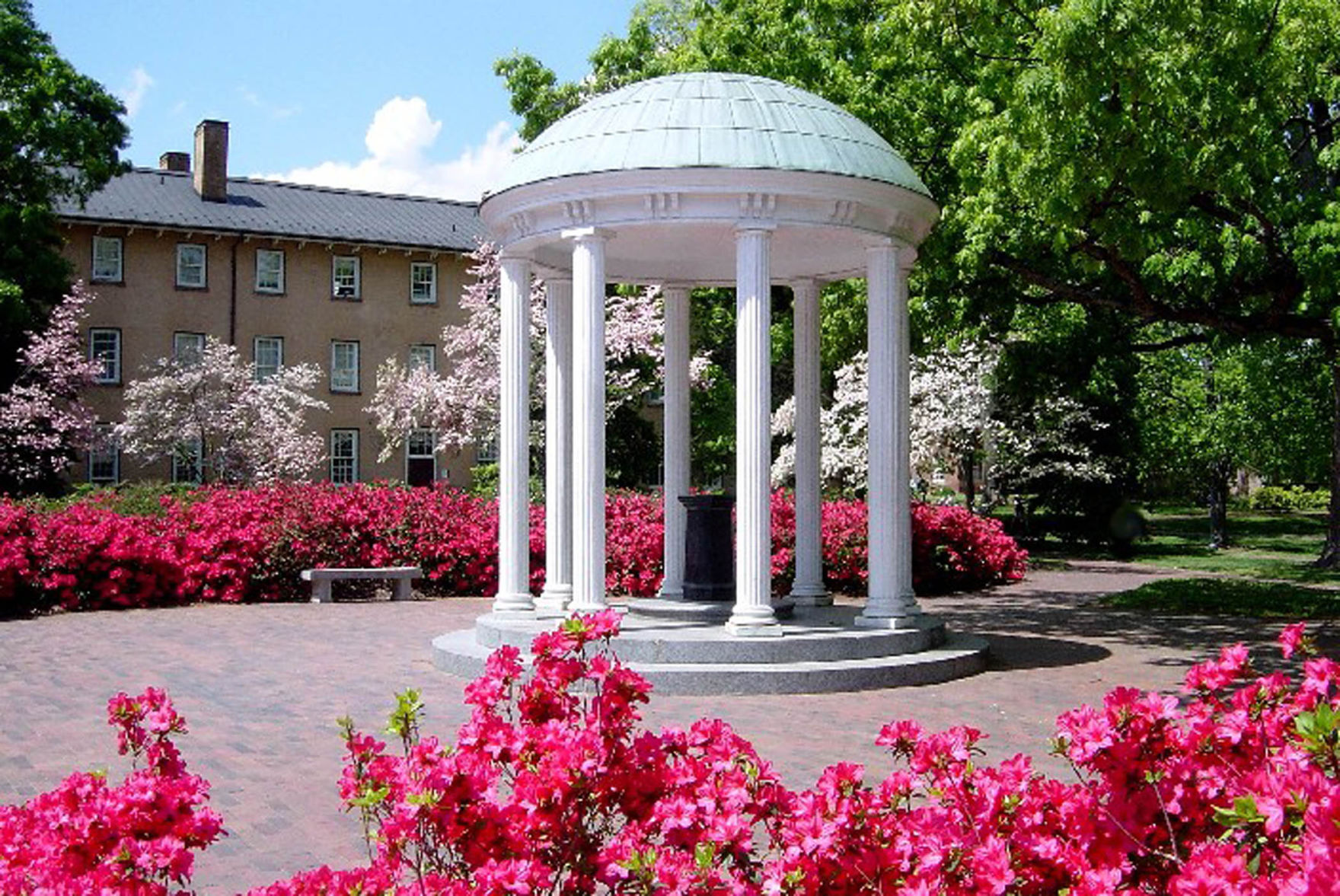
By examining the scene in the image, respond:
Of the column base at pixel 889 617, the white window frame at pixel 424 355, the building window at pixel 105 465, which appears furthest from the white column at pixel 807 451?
the white window frame at pixel 424 355

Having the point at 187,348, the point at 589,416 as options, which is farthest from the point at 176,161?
the point at 589,416

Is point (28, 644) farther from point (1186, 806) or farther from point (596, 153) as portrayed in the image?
point (1186, 806)

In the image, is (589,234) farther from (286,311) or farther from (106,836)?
(286,311)

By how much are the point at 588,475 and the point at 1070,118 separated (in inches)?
212

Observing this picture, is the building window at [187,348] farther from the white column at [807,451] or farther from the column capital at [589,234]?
the column capital at [589,234]

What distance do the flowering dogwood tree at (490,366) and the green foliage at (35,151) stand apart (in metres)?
10.4

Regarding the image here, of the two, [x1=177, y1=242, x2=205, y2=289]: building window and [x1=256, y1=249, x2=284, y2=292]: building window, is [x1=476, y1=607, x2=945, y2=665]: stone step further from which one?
[x1=256, y1=249, x2=284, y2=292]: building window

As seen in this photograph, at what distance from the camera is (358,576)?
20.5 metres

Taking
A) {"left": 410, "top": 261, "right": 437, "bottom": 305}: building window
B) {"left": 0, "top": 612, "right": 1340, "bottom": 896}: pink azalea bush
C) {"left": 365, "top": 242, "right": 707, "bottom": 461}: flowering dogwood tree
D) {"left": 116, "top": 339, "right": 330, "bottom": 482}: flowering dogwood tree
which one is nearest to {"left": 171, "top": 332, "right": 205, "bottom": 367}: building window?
{"left": 116, "top": 339, "right": 330, "bottom": 482}: flowering dogwood tree

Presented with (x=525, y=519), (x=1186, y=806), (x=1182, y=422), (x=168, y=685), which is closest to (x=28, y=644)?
(x=168, y=685)

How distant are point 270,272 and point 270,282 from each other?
0.38 metres

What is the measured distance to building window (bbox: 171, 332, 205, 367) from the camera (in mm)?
41938

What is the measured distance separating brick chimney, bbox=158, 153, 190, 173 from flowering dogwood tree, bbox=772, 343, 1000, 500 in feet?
99.5

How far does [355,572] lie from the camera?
2052cm
